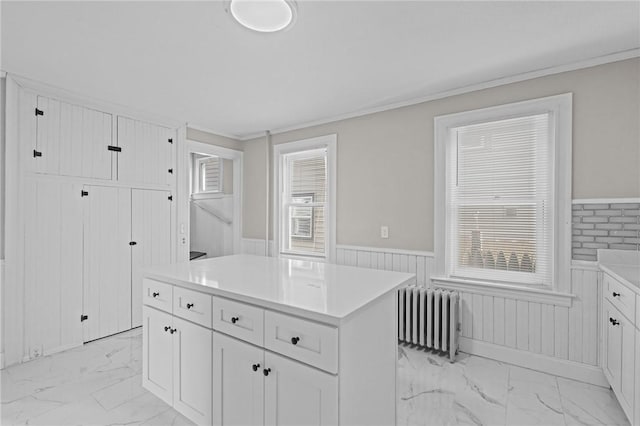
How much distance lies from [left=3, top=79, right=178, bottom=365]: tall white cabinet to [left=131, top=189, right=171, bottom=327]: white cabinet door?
0.04 feet

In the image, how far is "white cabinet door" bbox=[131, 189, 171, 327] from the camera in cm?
350

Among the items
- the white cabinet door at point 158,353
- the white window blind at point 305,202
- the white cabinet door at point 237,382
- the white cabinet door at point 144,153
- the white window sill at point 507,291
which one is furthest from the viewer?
the white window blind at point 305,202

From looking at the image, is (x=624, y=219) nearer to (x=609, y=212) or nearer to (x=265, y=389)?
(x=609, y=212)

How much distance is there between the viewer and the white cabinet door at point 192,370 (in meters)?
1.71

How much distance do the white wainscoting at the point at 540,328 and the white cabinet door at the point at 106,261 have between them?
3.13 m

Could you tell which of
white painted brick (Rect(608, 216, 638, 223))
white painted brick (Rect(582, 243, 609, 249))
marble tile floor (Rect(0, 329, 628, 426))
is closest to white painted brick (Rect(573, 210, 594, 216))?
white painted brick (Rect(608, 216, 638, 223))

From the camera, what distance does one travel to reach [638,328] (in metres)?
1.65

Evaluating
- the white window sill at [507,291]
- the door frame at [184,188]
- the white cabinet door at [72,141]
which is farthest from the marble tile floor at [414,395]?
the white cabinet door at [72,141]

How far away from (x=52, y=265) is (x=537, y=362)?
14.2 feet

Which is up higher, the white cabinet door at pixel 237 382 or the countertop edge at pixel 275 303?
the countertop edge at pixel 275 303

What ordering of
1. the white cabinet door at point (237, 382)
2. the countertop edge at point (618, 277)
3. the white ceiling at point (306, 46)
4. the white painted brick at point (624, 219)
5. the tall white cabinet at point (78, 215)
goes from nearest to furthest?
the white cabinet door at point (237, 382) < the countertop edge at point (618, 277) < the white ceiling at point (306, 46) < the white painted brick at point (624, 219) < the tall white cabinet at point (78, 215)

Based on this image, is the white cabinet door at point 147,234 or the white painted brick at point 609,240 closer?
the white painted brick at point 609,240

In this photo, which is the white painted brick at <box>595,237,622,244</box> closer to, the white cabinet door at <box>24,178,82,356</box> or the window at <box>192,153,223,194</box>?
the white cabinet door at <box>24,178,82,356</box>

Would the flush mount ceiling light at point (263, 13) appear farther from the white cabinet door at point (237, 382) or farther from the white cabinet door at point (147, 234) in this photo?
the white cabinet door at point (147, 234)
